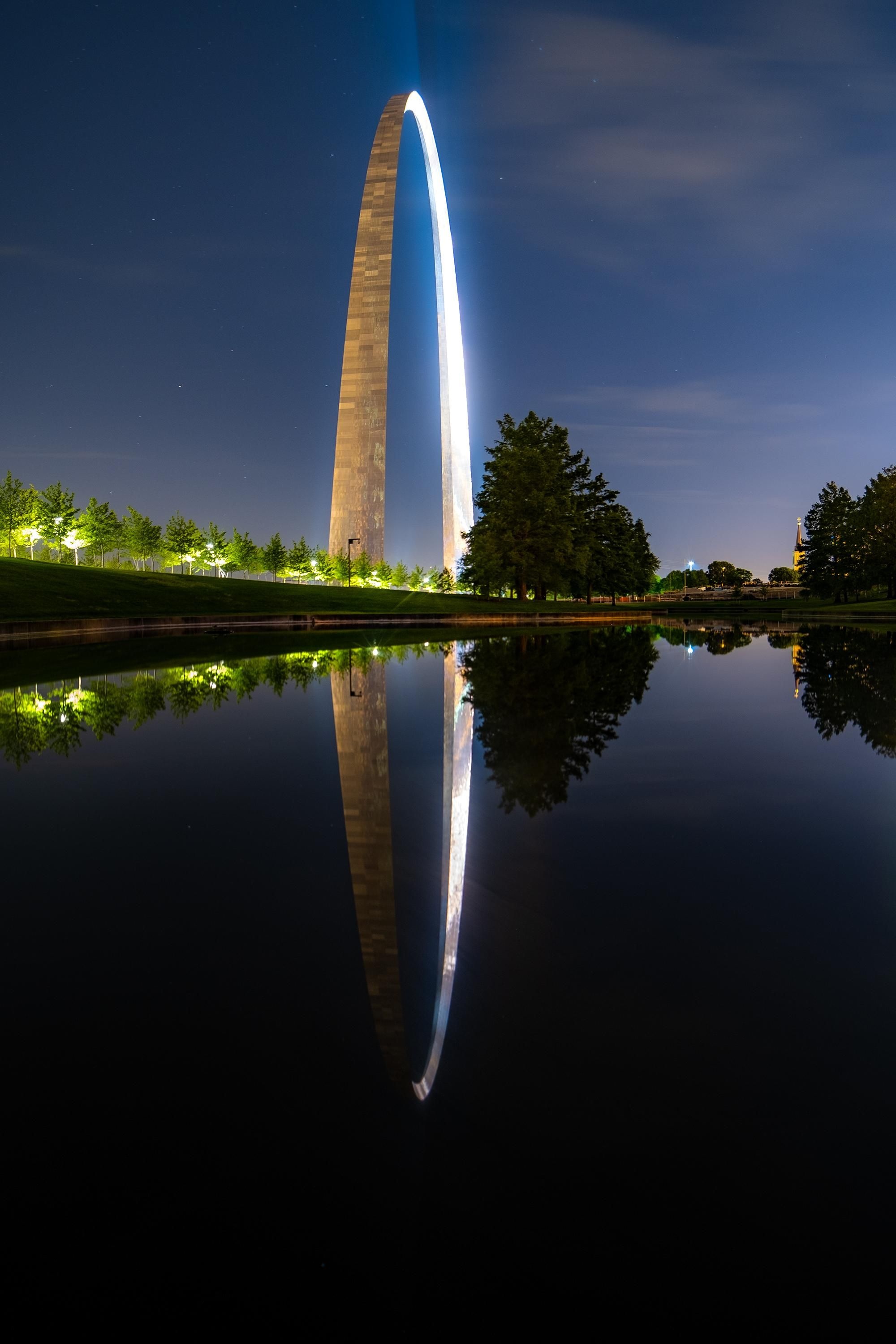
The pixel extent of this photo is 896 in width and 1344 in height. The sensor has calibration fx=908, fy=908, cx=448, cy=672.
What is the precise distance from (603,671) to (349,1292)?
13893 mm

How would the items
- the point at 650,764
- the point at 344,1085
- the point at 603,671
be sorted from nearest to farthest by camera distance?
the point at 344,1085, the point at 650,764, the point at 603,671

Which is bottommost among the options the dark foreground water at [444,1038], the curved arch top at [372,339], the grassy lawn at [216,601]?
the dark foreground water at [444,1038]

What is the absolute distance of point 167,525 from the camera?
2771 inches

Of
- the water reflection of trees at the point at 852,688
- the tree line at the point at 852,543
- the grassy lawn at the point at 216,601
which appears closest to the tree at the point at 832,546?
the tree line at the point at 852,543

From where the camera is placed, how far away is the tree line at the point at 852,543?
65.9 meters

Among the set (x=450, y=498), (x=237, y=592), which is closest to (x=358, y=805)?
(x=237, y=592)

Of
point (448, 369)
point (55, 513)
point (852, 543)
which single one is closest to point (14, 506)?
point (55, 513)

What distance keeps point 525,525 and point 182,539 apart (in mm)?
30456

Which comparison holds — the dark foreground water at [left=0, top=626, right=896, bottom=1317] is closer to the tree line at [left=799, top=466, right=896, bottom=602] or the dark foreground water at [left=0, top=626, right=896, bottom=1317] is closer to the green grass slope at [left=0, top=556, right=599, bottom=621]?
the green grass slope at [left=0, top=556, right=599, bottom=621]

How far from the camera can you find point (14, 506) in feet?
179

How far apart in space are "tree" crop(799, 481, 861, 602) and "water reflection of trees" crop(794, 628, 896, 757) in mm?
56505

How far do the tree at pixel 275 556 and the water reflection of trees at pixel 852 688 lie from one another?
56.6 meters

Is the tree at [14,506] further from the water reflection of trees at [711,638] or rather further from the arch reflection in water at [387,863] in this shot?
the arch reflection in water at [387,863]

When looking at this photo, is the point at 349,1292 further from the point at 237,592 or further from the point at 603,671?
the point at 237,592
